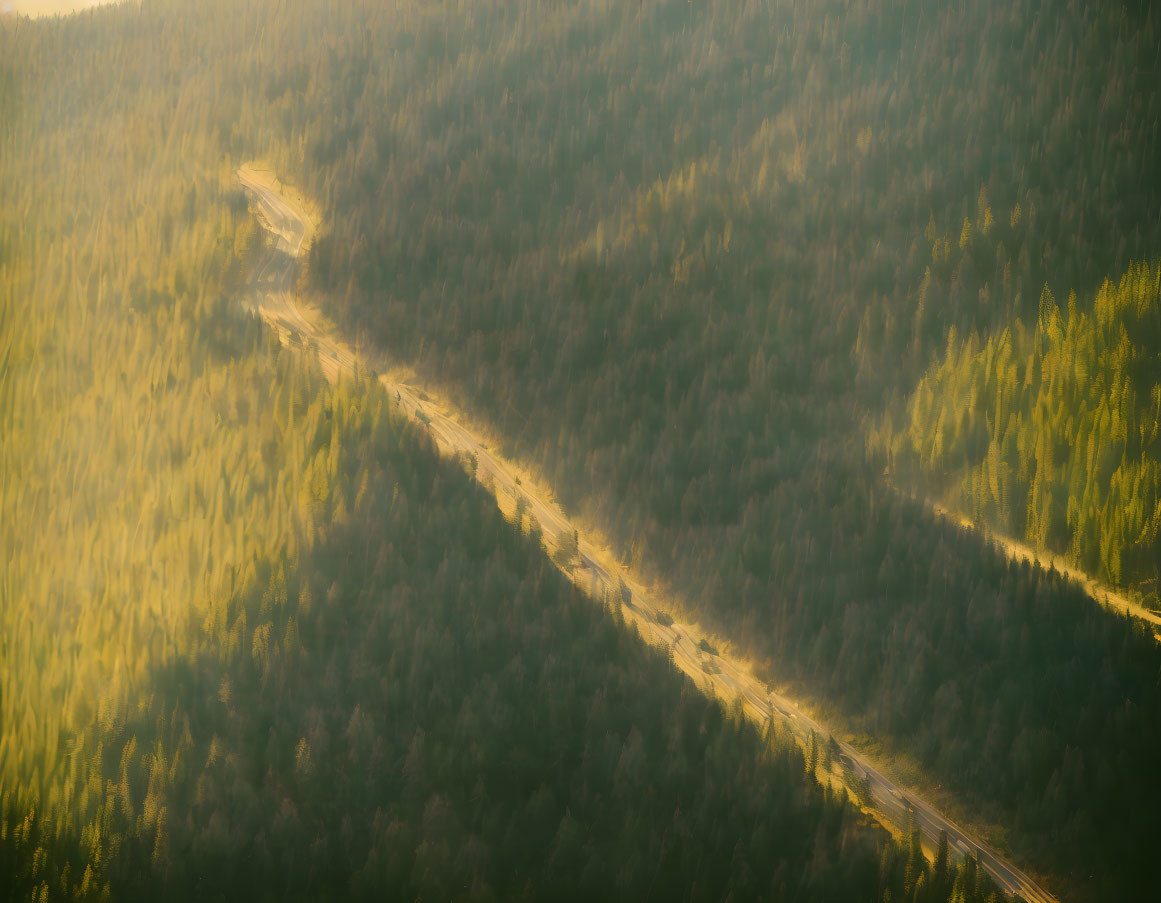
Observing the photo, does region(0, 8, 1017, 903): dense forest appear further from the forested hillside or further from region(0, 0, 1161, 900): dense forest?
the forested hillside

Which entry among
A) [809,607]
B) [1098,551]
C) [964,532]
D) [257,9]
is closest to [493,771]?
[809,607]

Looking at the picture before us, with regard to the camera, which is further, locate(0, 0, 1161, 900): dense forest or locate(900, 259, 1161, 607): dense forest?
locate(900, 259, 1161, 607): dense forest

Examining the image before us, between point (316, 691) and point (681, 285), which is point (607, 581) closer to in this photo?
point (316, 691)

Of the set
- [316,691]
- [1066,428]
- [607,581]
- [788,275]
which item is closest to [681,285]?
[788,275]

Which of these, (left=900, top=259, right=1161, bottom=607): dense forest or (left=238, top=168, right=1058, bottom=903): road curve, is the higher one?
(left=900, top=259, right=1161, bottom=607): dense forest

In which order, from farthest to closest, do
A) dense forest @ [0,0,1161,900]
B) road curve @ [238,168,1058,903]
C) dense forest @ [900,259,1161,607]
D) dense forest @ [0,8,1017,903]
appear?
dense forest @ [900,259,1161,607]
dense forest @ [0,0,1161,900]
road curve @ [238,168,1058,903]
dense forest @ [0,8,1017,903]

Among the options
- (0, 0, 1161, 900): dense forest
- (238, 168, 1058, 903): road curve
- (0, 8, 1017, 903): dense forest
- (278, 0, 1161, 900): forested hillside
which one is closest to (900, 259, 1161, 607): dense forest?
(0, 0, 1161, 900): dense forest
